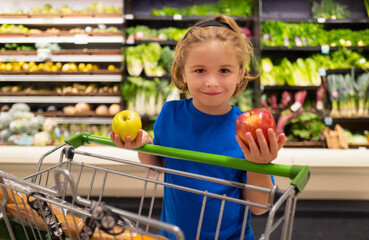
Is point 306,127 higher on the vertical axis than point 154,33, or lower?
lower

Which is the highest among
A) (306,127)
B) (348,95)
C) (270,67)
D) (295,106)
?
(270,67)

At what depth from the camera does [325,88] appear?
3980 mm

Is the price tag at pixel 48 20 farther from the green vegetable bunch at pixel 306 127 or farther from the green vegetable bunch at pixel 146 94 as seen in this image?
the green vegetable bunch at pixel 306 127

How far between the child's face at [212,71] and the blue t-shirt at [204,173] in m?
0.14

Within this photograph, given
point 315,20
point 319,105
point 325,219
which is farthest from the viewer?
point 319,105

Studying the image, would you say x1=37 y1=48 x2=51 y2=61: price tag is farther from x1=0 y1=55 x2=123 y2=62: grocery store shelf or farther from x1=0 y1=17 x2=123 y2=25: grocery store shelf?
x1=0 y1=17 x2=123 y2=25: grocery store shelf

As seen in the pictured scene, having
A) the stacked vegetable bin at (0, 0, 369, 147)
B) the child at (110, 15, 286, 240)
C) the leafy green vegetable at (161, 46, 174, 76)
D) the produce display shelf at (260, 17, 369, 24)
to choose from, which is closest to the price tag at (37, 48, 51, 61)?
the stacked vegetable bin at (0, 0, 369, 147)

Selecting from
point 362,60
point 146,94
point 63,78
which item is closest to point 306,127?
point 362,60

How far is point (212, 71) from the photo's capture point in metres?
0.99

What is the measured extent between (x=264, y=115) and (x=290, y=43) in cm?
335

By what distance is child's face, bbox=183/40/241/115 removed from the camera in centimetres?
99

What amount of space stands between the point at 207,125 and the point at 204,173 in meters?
0.18

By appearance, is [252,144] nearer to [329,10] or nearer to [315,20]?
[315,20]

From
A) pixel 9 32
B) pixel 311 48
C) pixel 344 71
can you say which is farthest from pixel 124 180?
pixel 344 71
